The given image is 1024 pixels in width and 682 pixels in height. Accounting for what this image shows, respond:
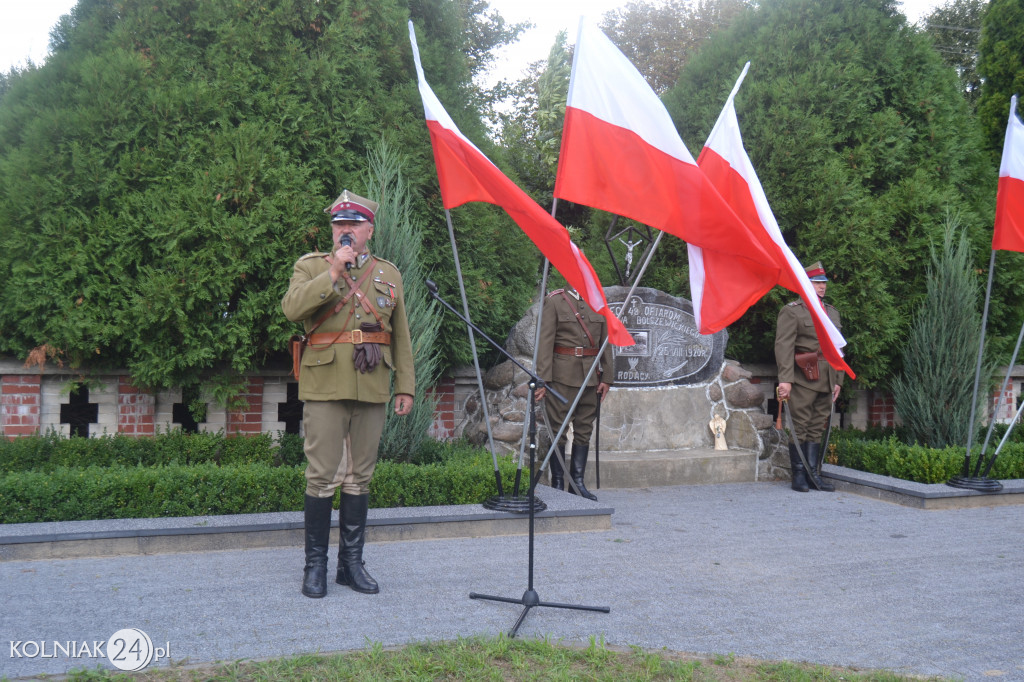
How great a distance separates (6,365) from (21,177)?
1.49 metres

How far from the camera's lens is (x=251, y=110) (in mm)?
6902

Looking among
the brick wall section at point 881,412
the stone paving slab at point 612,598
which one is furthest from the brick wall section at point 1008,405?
the stone paving slab at point 612,598

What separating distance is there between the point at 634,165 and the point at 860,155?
4.88 metres

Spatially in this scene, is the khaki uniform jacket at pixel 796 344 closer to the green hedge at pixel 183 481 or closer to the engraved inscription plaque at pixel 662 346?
the engraved inscription plaque at pixel 662 346

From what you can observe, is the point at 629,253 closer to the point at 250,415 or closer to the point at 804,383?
the point at 804,383

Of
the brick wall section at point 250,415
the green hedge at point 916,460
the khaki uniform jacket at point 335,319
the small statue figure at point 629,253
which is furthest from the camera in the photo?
the small statue figure at point 629,253

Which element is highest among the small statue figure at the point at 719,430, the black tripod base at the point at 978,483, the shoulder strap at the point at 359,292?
the shoulder strap at the point at 359,292

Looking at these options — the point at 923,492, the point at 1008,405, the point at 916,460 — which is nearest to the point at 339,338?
the point at 923,492

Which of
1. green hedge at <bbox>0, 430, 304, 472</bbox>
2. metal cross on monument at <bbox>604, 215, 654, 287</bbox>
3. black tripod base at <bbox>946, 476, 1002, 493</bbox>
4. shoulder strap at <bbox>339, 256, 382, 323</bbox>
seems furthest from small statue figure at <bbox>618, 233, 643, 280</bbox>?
shoulder strap at <bbox>339, 256, 382, 323</bbox>

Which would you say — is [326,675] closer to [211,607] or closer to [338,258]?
[211,607]

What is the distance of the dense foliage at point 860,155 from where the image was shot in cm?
841

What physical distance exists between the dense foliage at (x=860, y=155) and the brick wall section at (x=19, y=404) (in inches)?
266

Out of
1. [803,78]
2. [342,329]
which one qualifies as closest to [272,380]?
[342,329]

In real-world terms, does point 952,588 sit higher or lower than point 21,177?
lower
